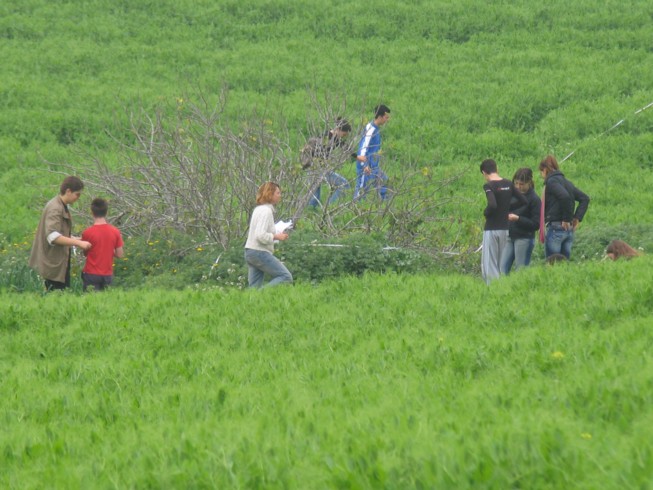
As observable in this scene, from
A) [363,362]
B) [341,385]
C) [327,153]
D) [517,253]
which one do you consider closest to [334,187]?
[327,153]

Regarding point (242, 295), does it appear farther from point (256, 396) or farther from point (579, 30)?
point (579, 30)

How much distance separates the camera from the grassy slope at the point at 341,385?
196 inches

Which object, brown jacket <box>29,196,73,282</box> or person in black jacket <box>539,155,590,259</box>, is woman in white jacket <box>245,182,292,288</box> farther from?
person in black jacket <box>539,155,590,259</box>

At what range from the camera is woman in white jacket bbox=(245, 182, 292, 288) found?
11148 millimetres

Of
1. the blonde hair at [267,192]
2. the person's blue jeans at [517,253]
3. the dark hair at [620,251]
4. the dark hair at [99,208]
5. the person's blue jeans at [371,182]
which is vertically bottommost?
the person's blue jeans at [517,253]

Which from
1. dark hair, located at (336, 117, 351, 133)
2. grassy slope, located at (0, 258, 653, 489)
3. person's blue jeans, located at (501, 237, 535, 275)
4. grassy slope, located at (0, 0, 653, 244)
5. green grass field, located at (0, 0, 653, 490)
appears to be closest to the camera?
grassy slope, located at (0, 258, 653, 489)

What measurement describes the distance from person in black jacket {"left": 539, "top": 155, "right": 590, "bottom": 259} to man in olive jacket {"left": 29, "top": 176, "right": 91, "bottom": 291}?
4.94m

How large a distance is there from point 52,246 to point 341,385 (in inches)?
212

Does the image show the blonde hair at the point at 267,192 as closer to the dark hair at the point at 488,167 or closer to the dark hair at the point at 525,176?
the dark hair at the point at 488,167

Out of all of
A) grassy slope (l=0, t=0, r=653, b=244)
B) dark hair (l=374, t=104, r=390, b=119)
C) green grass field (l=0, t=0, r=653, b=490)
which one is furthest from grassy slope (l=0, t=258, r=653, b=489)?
grassy slope (l=0, t=0, r=653, b=244)

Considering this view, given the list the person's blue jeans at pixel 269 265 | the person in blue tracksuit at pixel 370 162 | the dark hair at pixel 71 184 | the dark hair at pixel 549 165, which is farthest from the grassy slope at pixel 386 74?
the dark hair at pixel 71 184

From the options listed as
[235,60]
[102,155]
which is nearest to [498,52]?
[235,60]

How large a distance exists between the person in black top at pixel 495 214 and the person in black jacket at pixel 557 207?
31 cm

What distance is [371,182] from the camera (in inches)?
567
